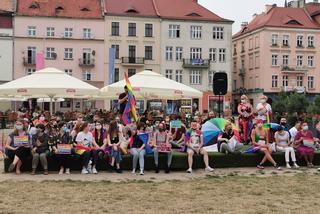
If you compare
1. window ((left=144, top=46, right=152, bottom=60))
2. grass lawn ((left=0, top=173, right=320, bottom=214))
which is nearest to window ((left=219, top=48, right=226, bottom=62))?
window ((left=144, top=46, right=152, bottom=60))

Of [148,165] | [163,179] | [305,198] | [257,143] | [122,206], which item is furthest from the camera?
[257,143]

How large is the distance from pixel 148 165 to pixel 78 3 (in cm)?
4589

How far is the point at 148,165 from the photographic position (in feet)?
45.7

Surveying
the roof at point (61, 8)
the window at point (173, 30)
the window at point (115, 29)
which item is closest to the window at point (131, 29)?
the window at point (115, 29)

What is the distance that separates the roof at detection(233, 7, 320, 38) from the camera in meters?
62.9

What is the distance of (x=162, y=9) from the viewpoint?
192 ft

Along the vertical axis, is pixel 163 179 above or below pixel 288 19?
below

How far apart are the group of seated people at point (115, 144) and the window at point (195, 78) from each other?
143ft

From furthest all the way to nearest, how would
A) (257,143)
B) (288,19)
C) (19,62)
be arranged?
(288,19) → (19,62) → (257,143)

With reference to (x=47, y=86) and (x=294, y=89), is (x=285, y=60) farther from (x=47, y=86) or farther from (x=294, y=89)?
(x=47, y=86)

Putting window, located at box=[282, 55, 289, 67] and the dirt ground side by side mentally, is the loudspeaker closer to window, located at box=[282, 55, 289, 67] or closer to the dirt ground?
the dirt ground

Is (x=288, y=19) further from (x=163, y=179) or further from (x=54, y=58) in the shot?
(x=163, y=179)

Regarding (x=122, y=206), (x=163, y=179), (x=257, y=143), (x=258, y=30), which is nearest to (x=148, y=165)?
(x=163, y=179)

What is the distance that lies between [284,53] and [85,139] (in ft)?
177
